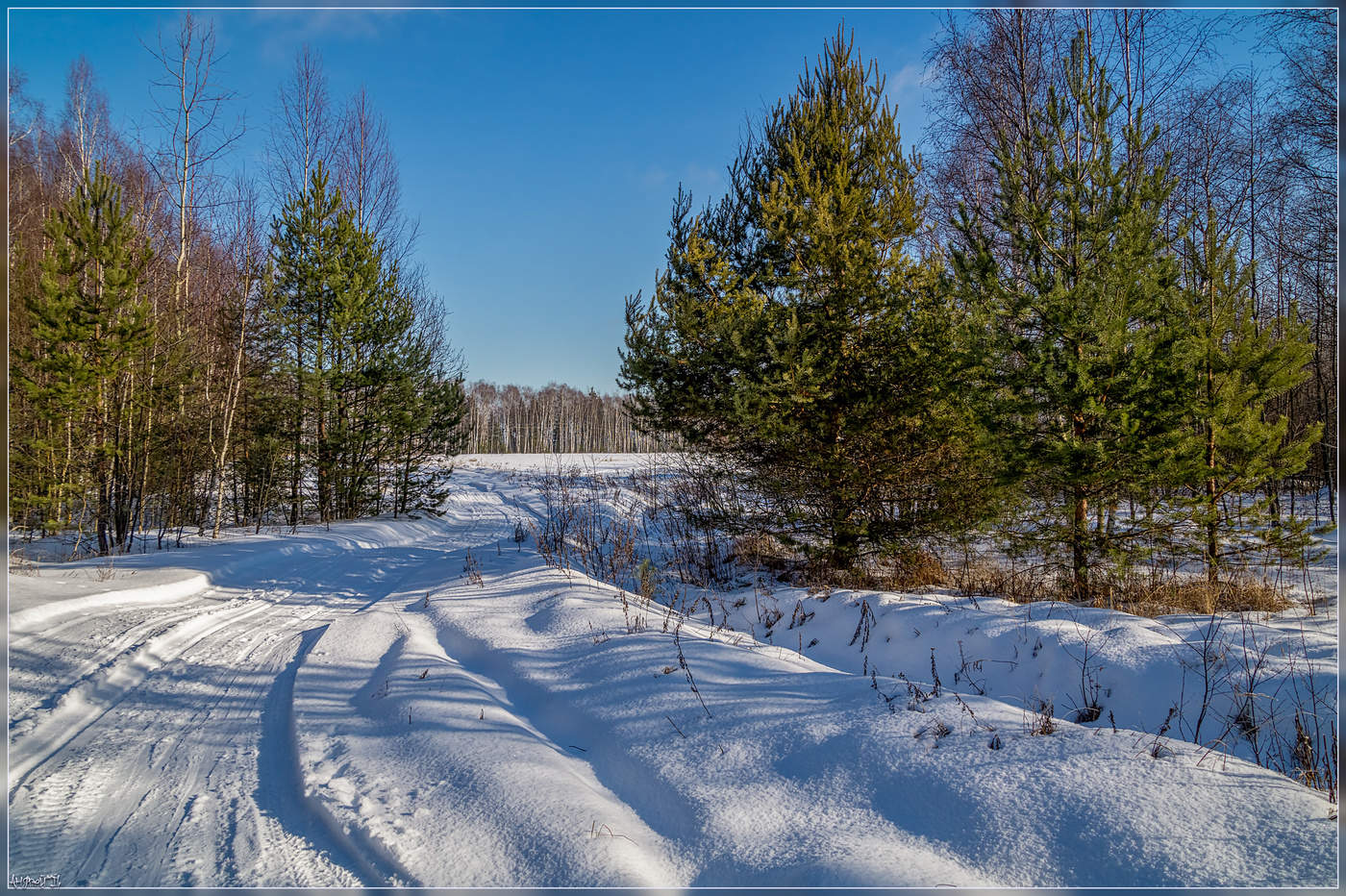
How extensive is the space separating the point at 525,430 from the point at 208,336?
58382mm

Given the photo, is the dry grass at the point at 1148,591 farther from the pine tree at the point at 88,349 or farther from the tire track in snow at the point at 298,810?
the pine tree at the point at 88,349

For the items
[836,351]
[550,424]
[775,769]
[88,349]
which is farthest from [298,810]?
[550,424]

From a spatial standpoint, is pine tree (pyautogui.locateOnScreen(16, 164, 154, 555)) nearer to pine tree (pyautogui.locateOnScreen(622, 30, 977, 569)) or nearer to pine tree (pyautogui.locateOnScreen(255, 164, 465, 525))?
pine tree (pyautogui.locateOnScreen(255, 164, 465, 525))

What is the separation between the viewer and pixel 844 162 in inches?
298

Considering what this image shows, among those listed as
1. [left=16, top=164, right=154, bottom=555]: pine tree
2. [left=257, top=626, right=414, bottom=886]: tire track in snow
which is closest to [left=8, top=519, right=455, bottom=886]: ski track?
[left=257, top=626, right=414, bottom=886]: tire track in snow

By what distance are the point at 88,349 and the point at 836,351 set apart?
44.0 feet

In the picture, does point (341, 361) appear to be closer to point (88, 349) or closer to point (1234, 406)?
point (88, 349)

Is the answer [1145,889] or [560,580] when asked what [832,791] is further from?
[560,580]

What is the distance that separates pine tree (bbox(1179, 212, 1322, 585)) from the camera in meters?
6.21

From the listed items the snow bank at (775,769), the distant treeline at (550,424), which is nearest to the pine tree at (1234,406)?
the snow bank at (775,769)

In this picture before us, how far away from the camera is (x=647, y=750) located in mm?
2988

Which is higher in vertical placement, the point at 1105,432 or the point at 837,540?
the point at 1105,432

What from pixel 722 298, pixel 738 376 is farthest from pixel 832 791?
pixel 722 298

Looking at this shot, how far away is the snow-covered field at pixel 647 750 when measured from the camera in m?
2.16
